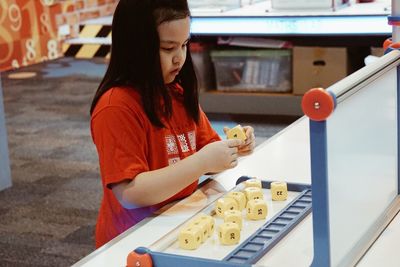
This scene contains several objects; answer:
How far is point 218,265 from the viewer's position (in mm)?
1141

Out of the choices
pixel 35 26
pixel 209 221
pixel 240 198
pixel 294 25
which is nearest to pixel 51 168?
pixel 294 25

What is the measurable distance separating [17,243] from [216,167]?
180 centimetres

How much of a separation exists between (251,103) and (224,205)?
3.37 metres

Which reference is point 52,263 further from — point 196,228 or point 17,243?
point 196,228

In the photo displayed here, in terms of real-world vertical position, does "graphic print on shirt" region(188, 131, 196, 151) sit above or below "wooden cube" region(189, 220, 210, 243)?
above

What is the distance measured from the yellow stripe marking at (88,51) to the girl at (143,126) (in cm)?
612

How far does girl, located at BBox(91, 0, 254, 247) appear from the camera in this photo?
1469mm

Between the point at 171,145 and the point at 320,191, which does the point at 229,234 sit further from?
the point at 171,145

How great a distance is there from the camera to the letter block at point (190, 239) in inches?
48.9

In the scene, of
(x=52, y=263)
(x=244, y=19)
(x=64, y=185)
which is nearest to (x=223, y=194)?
(x=52, y=263)

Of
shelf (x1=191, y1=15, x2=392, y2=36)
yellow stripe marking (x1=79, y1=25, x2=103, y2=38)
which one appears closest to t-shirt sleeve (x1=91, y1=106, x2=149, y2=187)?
shelf (x1=191, y1=15, x2=392, y2=36)

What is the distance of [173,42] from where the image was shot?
1.51m

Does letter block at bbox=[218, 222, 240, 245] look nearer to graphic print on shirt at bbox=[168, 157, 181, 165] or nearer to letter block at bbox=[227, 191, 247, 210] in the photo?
letter block at bbox=[227, 191, 247, 210]

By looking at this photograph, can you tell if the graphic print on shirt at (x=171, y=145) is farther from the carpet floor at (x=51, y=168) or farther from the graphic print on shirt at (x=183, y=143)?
the carpet floor at (x=51, y=168)
